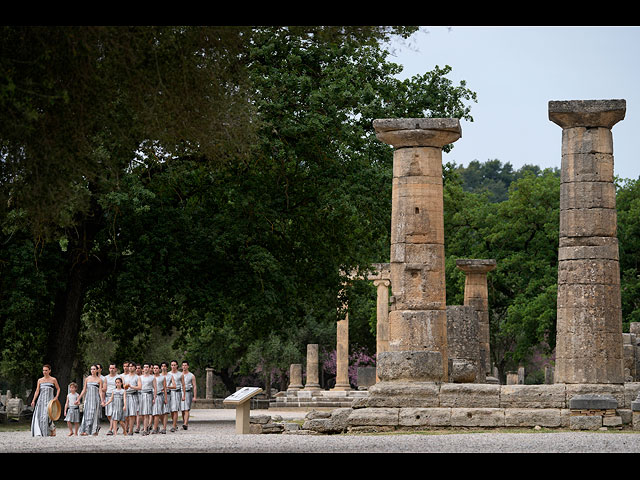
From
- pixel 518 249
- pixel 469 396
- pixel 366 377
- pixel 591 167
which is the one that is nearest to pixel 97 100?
pixel 469 396

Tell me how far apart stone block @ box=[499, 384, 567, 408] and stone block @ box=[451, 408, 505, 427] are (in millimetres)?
294

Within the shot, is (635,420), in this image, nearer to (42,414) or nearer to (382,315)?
(42,414)

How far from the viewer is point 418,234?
871 inches

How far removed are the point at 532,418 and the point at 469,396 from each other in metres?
1.25

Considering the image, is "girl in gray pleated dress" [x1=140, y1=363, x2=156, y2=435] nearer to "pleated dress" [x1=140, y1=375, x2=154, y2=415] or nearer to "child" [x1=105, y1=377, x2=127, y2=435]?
"pleated dress" [x1=140, y1=375, x2=154, y2=415]

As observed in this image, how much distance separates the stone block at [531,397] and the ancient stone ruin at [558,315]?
2 centimetres

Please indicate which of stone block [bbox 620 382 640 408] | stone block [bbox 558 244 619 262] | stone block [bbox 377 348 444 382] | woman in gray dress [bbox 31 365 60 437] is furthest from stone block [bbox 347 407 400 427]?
woman in gray dress [bbox 31 365 60 437]

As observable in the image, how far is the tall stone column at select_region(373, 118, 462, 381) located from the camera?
21812 mm

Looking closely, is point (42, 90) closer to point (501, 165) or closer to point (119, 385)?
point (119, 385)

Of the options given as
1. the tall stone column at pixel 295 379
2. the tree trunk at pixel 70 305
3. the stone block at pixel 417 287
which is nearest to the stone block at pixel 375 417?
the stone block at pixel 417 287

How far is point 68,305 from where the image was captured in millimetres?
27656

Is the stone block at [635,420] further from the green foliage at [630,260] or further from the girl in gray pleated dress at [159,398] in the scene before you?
the green foliage at [630,260]
